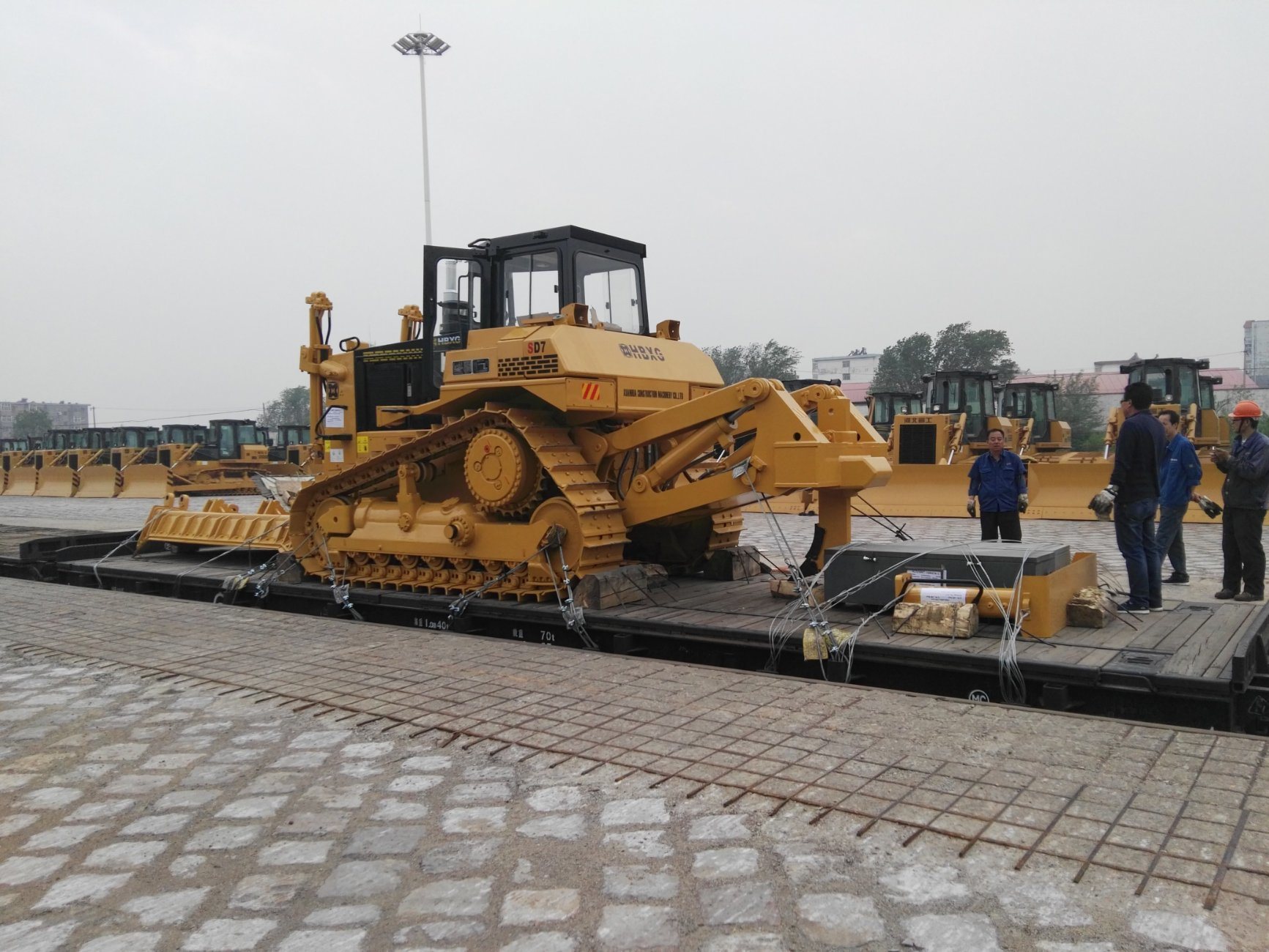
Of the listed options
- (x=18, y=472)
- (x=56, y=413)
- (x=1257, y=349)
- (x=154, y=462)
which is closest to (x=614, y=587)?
(x=154, y=462)

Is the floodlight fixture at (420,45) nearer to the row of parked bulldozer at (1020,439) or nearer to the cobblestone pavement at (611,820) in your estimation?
the row of parked bulldozer at (1020,439)

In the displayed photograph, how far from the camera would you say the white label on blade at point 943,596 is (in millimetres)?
6066

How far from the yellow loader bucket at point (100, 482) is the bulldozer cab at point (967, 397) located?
25.1 metres

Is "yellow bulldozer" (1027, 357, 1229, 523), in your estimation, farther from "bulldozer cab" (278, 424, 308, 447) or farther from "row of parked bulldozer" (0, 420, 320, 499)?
"bulldozer cab" (278, 424, 308, 447)

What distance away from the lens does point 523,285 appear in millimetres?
8625

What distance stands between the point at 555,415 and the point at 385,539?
2.04 m

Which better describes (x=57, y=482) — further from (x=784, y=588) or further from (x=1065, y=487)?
(x=784, y=588)

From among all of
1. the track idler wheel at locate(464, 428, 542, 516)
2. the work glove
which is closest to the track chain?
the track idler wheel at locate(464, 428, 542, 516)

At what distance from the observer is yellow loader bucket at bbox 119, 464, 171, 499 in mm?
31234

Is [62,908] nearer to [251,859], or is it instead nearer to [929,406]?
[251,859]

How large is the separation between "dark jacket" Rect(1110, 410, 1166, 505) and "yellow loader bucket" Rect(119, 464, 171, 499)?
97.4ft

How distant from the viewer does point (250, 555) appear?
11.3 m

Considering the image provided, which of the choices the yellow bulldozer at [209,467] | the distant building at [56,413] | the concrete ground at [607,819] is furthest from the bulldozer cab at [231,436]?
the distant building at [56,413]

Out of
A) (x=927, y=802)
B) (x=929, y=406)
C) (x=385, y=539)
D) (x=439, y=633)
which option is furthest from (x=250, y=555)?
(x=929, y=406)
